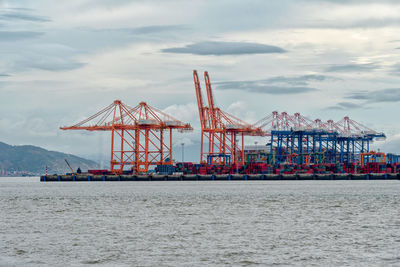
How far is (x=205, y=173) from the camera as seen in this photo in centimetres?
18825

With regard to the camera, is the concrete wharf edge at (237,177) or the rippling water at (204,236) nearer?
the rippling water at (204,236)

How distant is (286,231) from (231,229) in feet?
12.9

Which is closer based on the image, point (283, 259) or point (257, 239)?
point (283, 259)

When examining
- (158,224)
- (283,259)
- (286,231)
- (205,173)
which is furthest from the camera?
(205,173)

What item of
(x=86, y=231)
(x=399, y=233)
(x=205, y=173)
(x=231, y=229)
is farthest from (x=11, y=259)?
(x=205, y=173)

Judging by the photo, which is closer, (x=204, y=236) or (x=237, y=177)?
(x=204, y=236)

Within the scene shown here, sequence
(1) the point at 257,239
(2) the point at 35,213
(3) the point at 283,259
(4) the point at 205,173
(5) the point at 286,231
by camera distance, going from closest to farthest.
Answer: (3) the point at 283,259, (1) the point at 257,239, (5) the point at 286,231, (2) the point at 35,213, (4) the point at 205,173

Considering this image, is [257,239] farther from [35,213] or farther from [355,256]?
[35,213]

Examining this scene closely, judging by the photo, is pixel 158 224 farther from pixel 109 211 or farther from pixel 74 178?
pixel 74 178

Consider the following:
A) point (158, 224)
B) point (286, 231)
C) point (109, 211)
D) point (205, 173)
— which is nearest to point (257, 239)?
point (286, 231)

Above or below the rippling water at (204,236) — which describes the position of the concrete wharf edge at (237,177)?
above

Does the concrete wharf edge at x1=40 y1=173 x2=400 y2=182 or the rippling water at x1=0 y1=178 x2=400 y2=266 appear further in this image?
the concrete wharf edge at x1=40 y1=173 x2=400 y2=182

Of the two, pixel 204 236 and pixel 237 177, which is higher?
pixel 237 177

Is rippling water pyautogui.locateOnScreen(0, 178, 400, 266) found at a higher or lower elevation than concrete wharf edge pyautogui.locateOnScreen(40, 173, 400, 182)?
lower
